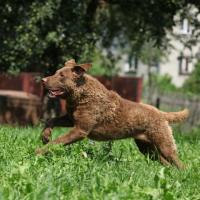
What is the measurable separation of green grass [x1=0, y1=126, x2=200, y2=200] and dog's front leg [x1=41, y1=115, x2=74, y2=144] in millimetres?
230

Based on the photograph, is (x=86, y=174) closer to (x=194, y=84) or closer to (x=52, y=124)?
(x=52, y=124)

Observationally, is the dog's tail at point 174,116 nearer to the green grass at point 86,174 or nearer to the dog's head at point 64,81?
the green grass at point 86,174

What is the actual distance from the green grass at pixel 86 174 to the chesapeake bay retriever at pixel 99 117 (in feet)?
0.84

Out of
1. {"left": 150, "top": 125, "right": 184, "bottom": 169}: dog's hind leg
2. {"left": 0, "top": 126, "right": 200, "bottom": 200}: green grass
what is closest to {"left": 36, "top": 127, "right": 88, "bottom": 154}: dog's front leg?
{"left": 0, "top": 126, "right": 200, "bottom": 200}: green grass

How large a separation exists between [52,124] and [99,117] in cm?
60

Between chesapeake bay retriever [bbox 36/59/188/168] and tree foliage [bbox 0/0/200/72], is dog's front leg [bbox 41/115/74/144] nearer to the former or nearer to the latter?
chesapeake bay retriever [bbox 36/59/188/168]

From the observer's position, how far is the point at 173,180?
7.67 m

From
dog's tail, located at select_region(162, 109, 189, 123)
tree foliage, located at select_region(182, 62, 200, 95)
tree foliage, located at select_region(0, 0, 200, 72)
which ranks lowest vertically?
tree foliage, located at select_region(182, 62, 200, 95)

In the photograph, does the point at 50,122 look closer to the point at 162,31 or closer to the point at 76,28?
the point at 76,28

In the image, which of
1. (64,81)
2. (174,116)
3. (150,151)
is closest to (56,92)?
(64,81)

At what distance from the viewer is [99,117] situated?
8.91 meters

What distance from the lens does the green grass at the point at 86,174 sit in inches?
240

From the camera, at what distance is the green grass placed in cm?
611

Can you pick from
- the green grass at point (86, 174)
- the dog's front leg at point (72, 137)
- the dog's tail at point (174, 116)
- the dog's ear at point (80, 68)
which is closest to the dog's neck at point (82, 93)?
the dog's ear at point (80, 68)
